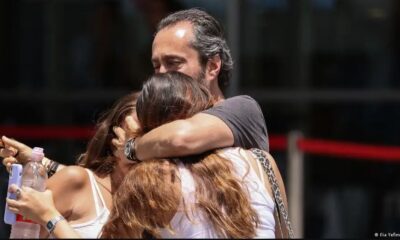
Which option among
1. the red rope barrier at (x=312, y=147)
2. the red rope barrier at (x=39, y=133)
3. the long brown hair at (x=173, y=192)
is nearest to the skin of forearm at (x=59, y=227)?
the long brown hair at (x=173, y=192)

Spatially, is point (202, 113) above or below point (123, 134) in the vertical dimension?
above

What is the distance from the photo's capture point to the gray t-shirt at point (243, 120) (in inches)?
105

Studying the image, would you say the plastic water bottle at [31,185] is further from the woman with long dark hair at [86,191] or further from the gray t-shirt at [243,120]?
the gray t-shirt at [243,120]

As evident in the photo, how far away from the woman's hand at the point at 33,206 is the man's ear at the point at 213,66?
0.85m

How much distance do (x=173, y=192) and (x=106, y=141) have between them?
2.64 feet

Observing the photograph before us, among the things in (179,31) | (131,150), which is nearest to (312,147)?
(179,31)

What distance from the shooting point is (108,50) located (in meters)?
8.27

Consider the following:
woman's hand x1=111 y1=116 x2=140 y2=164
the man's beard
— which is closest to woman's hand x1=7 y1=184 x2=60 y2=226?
woman's hand x1=111 y1=116 x2=140 y2=164

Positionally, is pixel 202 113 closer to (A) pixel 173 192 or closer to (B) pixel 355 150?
(A) pixel 173 192

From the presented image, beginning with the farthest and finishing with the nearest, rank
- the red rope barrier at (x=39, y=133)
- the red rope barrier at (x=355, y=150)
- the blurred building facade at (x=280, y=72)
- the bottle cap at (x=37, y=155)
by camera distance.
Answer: the blurred building facade at (x=280, y=72)
the red rope barrier at (x=39, y=133)
the red rope barrier at (x=355, y=150)
the bottle cap at (x=37, y=155)

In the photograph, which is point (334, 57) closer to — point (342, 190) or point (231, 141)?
point (342, 190)

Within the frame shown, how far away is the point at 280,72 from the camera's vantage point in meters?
7.91

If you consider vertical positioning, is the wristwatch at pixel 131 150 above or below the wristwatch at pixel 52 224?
above

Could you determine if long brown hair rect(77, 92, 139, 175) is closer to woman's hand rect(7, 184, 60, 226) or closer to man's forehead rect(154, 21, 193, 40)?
man's forehead rect(154, 21, 193, 40)
